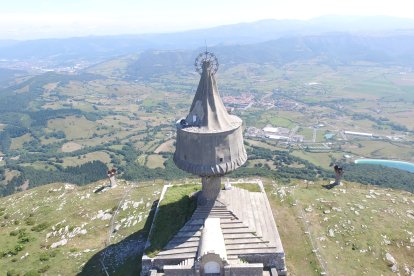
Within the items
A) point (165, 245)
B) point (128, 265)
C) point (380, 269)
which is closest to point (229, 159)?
point (165, 245)

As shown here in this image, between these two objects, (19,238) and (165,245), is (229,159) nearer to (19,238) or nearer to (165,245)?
(165,245)

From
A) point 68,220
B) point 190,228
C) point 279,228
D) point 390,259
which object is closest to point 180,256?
point 190,228

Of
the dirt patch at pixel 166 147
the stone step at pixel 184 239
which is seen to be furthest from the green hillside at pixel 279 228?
the dirt patch at pixel 166 147

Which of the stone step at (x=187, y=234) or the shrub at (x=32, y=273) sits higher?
the stone step at (x=187, y=234)

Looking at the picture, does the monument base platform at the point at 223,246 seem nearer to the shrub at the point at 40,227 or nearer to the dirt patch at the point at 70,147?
the shrub at the point at 40,227

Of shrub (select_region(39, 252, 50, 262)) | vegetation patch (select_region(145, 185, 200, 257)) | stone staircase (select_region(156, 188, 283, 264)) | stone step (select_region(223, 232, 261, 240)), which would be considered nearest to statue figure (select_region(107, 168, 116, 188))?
vegetation patch (select_region(145, 185, 200, 257))

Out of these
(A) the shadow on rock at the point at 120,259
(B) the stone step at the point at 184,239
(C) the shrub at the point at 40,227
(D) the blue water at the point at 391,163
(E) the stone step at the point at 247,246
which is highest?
(B) the stone step at the point at 184,239

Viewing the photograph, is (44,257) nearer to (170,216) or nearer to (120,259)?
(120,259)
